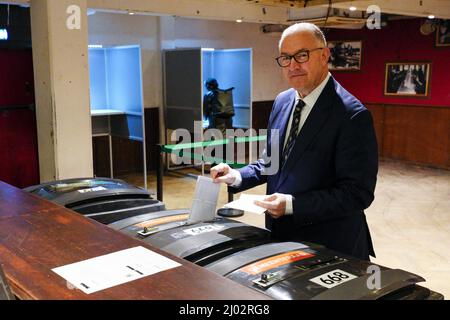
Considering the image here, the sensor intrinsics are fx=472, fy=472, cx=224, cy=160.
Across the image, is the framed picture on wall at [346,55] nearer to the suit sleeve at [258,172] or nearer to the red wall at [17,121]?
the red wall at [17,121]

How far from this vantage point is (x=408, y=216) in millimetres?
5523

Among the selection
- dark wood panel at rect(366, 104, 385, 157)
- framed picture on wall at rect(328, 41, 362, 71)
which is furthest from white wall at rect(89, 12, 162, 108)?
dark wood panel at rect(366, 104, 385, 157)

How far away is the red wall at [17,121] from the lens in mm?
4742

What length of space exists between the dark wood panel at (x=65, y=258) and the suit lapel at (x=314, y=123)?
27.3 inches

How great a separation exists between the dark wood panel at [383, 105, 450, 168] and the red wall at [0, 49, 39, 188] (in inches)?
259

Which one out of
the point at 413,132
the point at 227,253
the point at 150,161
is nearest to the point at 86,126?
the point at 227,253

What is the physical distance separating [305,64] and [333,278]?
2.75ft

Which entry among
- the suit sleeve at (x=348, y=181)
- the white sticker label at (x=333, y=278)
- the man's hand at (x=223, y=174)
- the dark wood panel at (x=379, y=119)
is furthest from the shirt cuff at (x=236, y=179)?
the dark wood panel at (x=379, y=119)

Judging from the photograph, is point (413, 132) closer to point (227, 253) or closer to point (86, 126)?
point (86, 126)

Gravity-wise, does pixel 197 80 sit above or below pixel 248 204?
above

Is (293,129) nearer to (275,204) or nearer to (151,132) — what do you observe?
(275,204)

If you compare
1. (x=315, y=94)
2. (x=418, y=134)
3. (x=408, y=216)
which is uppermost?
(x=315, y=94)

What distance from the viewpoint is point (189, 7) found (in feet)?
19.6

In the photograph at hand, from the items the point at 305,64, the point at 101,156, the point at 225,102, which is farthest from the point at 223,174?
the point at 101,156
